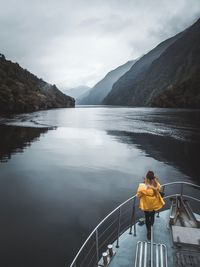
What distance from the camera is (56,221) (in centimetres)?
1695

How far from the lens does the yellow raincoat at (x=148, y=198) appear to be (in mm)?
10383

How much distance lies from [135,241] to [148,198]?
73.0 inches

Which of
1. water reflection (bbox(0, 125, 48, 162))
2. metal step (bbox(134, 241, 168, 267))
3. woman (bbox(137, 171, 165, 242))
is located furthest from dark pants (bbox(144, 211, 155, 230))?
water reflection (bbox(0, 125, 48, 162))

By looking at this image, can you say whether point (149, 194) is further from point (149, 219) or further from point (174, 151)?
point (174, 151)

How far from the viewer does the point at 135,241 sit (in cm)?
1038

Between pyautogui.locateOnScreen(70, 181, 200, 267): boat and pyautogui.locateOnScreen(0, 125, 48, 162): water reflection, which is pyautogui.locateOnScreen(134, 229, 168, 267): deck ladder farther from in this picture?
pyautogui.locateOnScreen(0, 125, 48, 162): water reflection

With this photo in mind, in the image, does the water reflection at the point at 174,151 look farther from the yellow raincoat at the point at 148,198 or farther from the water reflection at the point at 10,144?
the water reflection at the point at 10,144

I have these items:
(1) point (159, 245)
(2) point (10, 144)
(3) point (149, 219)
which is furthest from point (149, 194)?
(2) point (10, 144)

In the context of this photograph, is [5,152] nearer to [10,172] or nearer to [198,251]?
[10,172]

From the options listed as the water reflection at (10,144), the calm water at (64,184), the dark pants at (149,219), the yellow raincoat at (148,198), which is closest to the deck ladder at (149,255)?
the dark pants at (149,219)

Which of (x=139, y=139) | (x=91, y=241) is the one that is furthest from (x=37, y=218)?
(x=139, y=139)

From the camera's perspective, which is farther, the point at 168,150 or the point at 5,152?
the point at 168,150

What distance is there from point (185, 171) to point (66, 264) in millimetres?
21066

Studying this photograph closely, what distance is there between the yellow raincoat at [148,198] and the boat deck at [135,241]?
1306 mm
